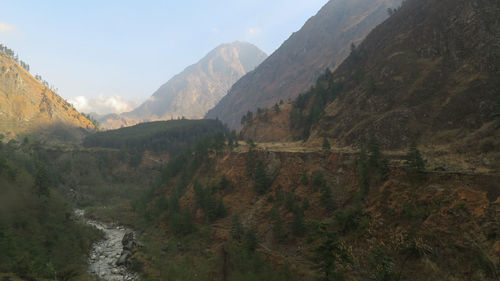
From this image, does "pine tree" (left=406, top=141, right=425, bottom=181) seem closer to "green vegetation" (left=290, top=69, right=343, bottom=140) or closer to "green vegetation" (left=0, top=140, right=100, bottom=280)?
"green vegetation" (left=290, top=69, right=343, bottom=140)

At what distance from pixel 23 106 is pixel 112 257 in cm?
17998

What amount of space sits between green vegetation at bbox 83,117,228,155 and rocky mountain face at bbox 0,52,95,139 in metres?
32.8

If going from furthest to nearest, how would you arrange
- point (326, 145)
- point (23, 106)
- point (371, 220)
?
point (23, 106) < point (326, 145) < point (371, 220)

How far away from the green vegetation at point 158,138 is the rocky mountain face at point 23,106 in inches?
1290

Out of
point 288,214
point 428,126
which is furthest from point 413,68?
point 288,214

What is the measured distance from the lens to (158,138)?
16575cm

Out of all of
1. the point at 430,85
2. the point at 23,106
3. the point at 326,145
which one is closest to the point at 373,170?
the point at 326,145

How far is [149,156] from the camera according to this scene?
145 meters

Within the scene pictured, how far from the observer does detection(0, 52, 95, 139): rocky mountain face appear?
15250 centimetres

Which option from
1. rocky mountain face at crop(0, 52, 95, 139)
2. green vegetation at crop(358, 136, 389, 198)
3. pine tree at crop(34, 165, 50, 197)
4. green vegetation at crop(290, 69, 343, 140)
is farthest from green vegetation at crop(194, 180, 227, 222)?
rocky mountain face at crop(0, 52, 95, 139)

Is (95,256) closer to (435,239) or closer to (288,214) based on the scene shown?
(288,214)

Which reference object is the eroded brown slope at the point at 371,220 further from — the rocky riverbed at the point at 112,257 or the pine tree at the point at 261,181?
the rocky riverbed at the point at 112,257

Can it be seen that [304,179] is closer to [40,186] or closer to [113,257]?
[113,257]

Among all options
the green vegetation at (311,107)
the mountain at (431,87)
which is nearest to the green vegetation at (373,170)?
the mountain at (431,87)
